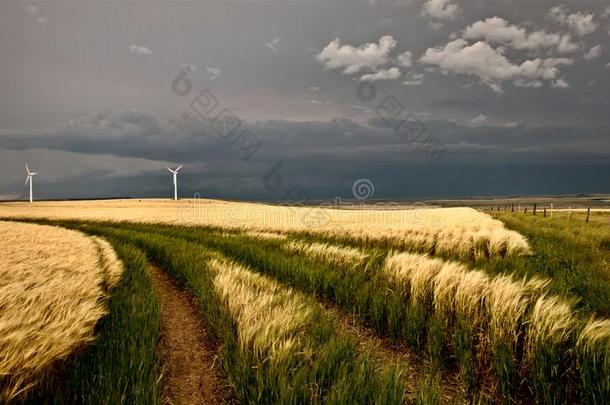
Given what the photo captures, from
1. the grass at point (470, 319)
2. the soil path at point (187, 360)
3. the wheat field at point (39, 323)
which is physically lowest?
the soil path at point (187, 360)

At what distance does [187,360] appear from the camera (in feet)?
13.8

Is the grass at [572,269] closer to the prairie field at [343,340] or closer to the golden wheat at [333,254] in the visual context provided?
the prairie field at [343,340]

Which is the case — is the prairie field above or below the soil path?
above

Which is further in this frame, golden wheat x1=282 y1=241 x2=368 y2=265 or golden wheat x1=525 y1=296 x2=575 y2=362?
golden wheat x1=282 y1=241 x2=368 y2=265

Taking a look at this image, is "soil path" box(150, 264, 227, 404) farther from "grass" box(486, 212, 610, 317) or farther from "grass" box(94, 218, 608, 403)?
"grass" box(486, 212, 610, 317)

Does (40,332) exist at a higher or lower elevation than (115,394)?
higher

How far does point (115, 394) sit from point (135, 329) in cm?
141

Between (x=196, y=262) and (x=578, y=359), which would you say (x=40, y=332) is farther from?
(x=196, y=262)

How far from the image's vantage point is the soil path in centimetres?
342

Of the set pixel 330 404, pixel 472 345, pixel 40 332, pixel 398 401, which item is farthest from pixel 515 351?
pixel 40 332

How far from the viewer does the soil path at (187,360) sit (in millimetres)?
3424

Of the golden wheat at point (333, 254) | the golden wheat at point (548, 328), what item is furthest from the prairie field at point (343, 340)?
the golden wheat at point (333, 254)

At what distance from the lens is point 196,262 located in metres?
8.44

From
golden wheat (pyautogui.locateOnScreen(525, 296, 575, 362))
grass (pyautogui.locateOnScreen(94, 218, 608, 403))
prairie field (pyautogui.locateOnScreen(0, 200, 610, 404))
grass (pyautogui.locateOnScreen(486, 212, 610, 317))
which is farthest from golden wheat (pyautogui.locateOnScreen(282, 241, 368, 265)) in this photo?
golden wheat (pyautogui.locateOnScreen(525, 296, 575, 362))
